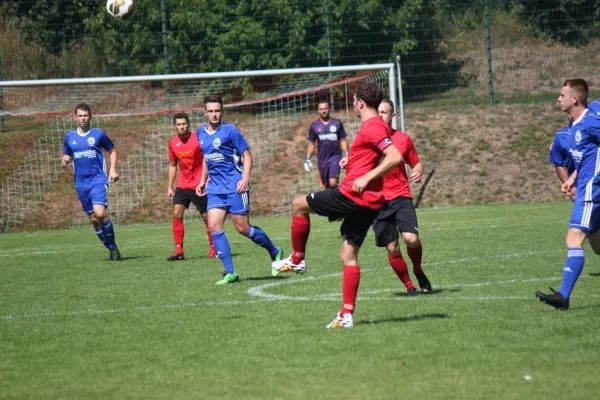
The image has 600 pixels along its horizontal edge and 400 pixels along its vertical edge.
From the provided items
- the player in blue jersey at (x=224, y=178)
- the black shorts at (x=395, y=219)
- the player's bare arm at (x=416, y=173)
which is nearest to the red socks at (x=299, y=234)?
the black shorts at (x=395, y=219)

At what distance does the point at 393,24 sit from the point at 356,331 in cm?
2087

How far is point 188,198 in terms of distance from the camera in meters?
14.3

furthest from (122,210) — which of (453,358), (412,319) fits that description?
(453,358)

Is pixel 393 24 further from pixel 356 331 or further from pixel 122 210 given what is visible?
pixel 356 331

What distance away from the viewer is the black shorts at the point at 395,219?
859 centimetres

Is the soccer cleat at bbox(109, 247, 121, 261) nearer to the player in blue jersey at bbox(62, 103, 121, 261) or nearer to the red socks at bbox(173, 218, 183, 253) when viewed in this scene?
the player in blue jersey at bbox(62, 103, 121, 261)

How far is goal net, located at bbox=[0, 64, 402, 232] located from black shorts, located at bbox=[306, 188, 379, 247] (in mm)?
15317

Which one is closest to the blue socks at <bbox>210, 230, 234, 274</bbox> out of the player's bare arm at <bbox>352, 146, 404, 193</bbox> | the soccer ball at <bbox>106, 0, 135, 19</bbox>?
the player's bare arm at <bbox>352, 146, 404, 193</bbox>

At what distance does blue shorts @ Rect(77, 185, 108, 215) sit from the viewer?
13.7 m

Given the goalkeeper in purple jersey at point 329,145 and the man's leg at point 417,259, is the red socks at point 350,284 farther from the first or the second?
the goalkeeper in purple jersey at point 329,145

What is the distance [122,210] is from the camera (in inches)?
898

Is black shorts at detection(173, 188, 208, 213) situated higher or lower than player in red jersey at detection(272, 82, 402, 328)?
lower

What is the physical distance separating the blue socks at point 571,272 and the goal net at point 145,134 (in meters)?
14.9

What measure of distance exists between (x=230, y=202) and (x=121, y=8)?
27.1 feet
